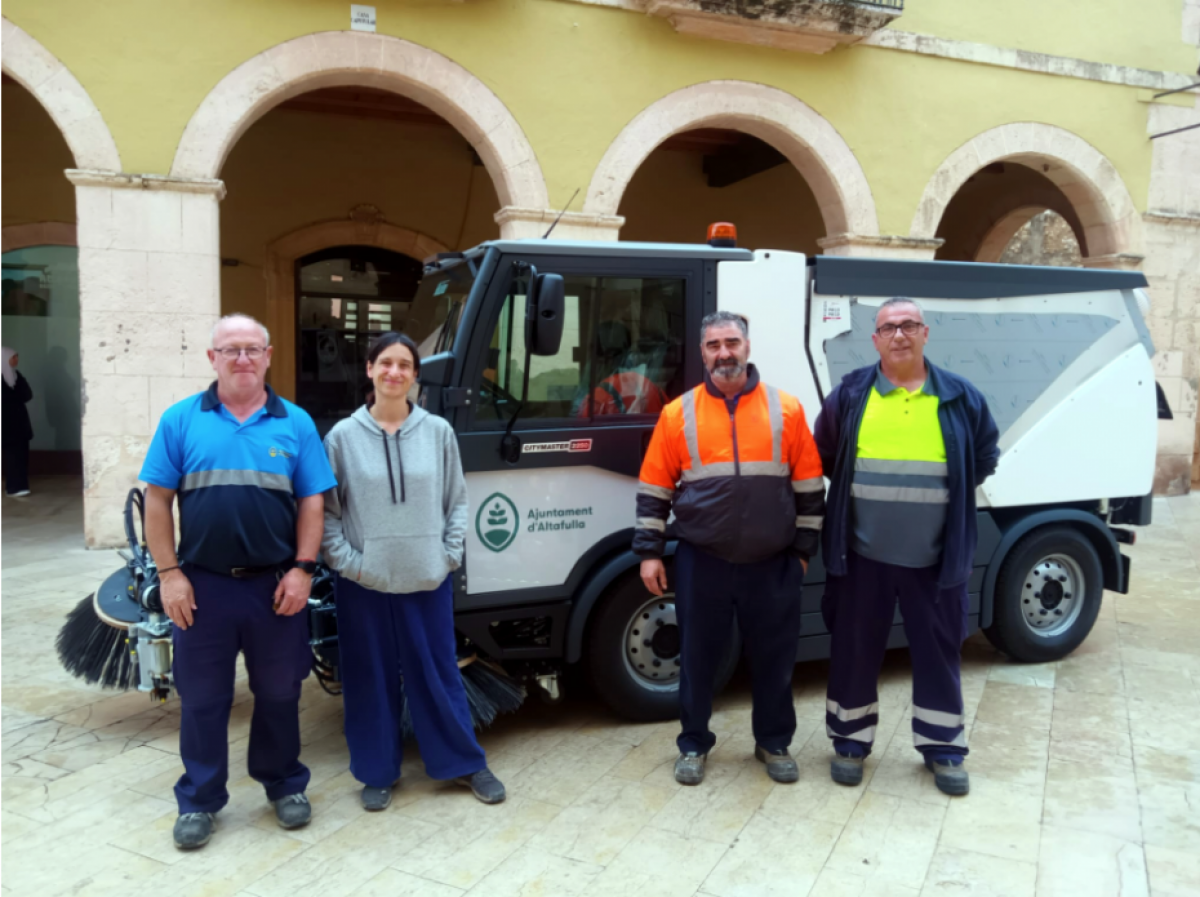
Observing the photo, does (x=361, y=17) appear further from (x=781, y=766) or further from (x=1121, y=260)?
(x=1121, y=260)

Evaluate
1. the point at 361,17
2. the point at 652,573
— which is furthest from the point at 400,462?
the point at 361,17

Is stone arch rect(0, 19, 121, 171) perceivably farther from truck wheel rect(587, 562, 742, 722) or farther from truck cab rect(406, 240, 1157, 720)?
truck wheel rect(587, 562, 742, 722)

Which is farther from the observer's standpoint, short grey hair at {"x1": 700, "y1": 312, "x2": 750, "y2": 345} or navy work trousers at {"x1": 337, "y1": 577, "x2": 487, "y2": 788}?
short grey hair at {"x1": 700, "y1": 312, "x2": 750, "y2": 345}

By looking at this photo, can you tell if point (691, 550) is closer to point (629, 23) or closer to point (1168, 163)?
point (629, 23)

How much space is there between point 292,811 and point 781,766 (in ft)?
6.08

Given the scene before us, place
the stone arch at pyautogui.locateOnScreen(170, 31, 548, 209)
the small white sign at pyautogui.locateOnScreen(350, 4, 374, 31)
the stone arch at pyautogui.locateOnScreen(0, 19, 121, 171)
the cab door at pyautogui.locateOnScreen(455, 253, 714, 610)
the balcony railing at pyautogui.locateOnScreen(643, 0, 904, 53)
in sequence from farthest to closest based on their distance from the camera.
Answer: the balcony railing at pyautogui.locateOnScreen(643, 0, 904, 53) → the small white sign at pyautogui.locateOnScreen(350, 4, 374, 31) → the stone arch at pyautogui.locateOnScreen(170, 31, 548, 209) → the stone arch at pyautogui.locateOnScreen(0, 19, 121, 171) → the cab door at pyautogui.locateOnScreen(455, 253, 714, 610)

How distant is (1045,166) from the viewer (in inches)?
413

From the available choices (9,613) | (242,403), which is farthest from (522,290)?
(9,613)

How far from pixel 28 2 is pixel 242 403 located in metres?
6.19

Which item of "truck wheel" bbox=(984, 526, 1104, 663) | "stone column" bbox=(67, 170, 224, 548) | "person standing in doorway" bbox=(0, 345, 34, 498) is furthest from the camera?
"person standing in doorway" bbox=(0, 345, 34, 498)

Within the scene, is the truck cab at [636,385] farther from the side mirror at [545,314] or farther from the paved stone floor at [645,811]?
the paved stone floor at [645,811]

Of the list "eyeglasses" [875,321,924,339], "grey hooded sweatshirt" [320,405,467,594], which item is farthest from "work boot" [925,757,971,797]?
"grey hooded sweatshirt" [320,405,467,594]

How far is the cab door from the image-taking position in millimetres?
3703

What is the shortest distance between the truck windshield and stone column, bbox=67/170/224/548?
393 cm
